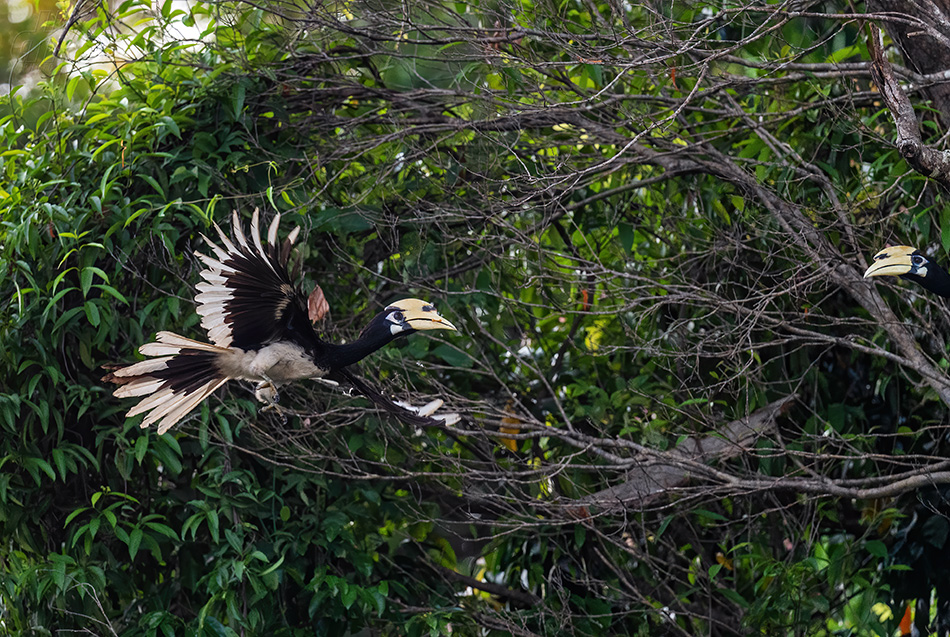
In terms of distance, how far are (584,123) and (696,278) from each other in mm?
651

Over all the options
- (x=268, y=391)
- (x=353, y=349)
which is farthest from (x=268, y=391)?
(x=353, y=349)

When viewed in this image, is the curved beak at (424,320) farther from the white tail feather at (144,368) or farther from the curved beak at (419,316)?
the white tail feather at (144,368)

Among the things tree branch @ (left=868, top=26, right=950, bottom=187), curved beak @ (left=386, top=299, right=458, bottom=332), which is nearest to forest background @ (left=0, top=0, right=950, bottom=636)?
tree branch @ (left=868, top=26, right=950, bottom=187)

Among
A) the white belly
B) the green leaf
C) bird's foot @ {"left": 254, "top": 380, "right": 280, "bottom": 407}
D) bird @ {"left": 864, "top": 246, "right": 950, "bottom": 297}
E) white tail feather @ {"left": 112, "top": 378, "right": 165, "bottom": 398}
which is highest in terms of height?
white tail feather @ {"left": 112, "top": 378, "right": 165, "bottom": 398}

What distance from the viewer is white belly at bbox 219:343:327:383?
7.71 ft

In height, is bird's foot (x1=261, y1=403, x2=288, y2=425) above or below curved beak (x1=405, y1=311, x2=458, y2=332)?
below

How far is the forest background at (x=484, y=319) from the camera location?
294cm

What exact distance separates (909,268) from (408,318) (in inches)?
49.4

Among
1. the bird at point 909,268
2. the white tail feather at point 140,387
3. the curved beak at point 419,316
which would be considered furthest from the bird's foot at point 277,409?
the bird at point 909,268

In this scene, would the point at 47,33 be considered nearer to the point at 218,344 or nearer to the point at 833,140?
the point at 218,344

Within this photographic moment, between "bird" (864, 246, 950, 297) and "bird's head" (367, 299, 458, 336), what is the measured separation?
109 cm

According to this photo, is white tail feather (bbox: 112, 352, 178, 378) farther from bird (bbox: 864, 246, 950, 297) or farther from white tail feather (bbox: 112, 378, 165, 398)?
bird (bbox: 864, 246, 950, 297)

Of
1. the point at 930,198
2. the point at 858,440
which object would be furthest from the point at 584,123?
the point at 858,440

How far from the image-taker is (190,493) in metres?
3.29
